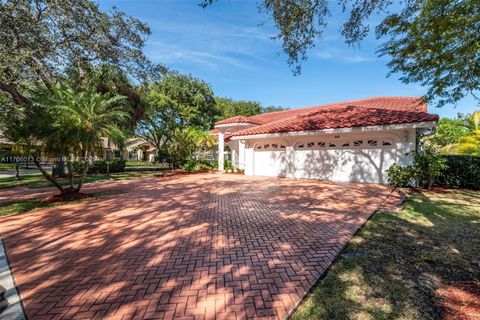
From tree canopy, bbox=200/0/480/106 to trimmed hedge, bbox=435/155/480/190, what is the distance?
4.66m

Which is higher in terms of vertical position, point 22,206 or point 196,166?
point 196,166

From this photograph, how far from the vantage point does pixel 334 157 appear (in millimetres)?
14078

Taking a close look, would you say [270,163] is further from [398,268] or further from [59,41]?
[59,41]

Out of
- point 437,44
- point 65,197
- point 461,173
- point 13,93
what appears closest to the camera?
point 437,44

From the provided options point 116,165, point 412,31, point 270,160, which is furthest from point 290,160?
point 116,165

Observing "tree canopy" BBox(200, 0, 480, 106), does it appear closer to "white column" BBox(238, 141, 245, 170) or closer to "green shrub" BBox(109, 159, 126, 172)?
"white column" BBox(238, 141, 245, 170)

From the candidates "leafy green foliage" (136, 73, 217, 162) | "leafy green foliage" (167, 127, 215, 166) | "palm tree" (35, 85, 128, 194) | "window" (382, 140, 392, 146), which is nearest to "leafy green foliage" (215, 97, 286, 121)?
A: "leafy green foliage" (136, 73, 217, 162)

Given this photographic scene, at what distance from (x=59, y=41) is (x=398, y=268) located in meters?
16.5

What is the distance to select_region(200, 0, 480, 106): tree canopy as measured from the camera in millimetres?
5516

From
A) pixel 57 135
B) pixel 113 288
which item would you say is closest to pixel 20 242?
pixel 113 288

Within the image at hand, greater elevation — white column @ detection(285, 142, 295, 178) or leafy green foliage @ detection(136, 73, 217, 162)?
leafy green foliage @ detection(136, 73, 217, 162)

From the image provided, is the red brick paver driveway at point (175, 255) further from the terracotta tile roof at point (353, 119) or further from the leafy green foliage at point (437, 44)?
the terracotta tile roof at point (353, 119)

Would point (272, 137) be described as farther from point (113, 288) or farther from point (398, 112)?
point (113, 288)

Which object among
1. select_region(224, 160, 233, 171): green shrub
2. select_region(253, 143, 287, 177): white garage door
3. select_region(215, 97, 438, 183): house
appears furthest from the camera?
select_region(224, 160, 233, 171): green shrub
